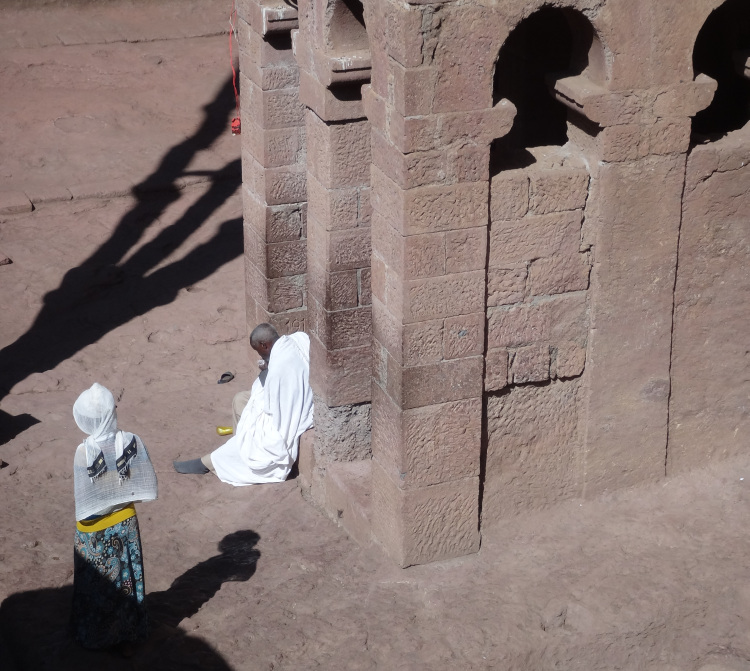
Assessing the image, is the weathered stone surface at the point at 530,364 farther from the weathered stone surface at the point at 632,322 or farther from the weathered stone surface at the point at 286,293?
the weathered stone surface at the point at 286,293

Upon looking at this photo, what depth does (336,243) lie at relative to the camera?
20.4 feet

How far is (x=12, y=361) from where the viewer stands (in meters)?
8.91

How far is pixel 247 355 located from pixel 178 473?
1.64m

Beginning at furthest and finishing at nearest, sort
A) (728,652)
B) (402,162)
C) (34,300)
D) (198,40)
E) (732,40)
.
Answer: (198,40) < (34,300) < (732,40) < (728,652) < (402,162)

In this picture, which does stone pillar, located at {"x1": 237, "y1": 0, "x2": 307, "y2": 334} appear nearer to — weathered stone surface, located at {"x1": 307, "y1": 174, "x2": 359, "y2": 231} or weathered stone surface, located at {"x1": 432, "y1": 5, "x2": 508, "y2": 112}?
weathered stone surface, located at {"x1": 307, "y1": 174, "x2": 359, "y2": 231}

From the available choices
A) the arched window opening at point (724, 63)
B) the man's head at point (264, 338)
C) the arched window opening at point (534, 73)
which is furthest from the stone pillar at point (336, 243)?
the arched window opening at point (724, 63)

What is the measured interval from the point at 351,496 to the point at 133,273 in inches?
176

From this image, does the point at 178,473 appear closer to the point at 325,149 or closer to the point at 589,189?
the point at 325,149

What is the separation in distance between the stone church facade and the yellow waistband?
1390 millimetres

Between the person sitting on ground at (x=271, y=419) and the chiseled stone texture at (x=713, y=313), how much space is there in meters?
2.32

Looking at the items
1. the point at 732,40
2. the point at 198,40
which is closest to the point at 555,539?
the point at 732,40

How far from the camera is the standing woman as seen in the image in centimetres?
520

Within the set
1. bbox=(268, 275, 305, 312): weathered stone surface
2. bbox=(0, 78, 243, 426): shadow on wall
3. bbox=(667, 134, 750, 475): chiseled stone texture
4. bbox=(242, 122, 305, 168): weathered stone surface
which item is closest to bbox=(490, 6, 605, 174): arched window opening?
bbox=(242, 122, 305, 168): weathered stone surface

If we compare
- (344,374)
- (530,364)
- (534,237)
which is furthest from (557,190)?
(344,374)
